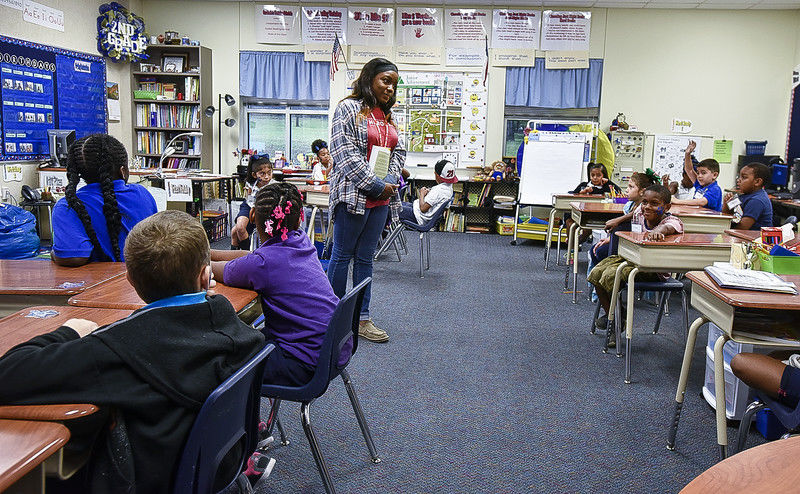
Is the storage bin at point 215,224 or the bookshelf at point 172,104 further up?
the bookshelf at point 172,104

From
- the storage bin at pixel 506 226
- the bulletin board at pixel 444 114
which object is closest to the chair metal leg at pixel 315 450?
the storage bin at pixel 506 226

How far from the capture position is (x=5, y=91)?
5984 millimetres

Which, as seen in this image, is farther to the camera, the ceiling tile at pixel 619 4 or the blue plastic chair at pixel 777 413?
the ceiling tile at pixel 619 4

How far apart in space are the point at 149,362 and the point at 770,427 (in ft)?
7.93

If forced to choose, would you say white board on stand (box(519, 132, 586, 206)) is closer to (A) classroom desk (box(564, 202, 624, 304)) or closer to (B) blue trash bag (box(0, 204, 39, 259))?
(A) classroom desk (box(564, 202, 624, 304))

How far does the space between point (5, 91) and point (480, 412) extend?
229 inches

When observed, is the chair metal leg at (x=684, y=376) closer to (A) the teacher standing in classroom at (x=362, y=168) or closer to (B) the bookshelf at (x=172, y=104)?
(A) the teacher standing in classroom at (x=362, y=168)

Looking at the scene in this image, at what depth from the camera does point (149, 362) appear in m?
1.07

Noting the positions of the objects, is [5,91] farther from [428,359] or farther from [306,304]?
[306,304]

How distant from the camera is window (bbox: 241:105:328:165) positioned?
341 inches

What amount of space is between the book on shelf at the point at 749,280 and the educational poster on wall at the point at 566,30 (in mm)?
6483

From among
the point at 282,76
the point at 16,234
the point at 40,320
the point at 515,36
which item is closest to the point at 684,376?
the point at 40,320

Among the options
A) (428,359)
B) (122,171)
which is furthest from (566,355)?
(122,171)

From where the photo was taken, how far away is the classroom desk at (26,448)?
2.79ft
